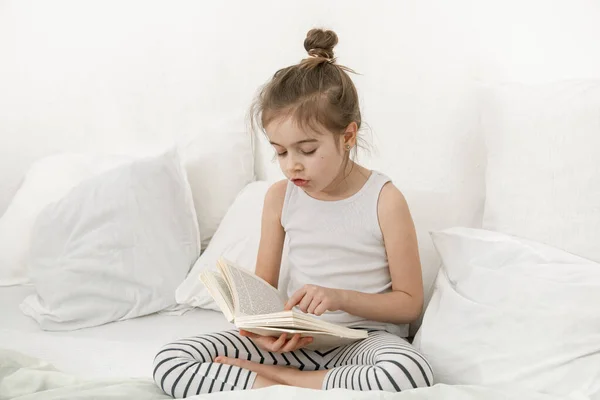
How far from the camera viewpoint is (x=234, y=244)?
1.76m

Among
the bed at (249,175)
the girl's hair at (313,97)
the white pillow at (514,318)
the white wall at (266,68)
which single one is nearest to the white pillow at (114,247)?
the bed at (249,175)

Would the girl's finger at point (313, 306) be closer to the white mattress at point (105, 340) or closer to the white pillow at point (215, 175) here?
the white mattress at point (105, 340)

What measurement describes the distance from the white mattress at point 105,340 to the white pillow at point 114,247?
0.04 m

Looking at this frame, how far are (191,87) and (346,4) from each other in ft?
1.75

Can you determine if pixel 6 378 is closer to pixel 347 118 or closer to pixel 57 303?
pixel 57 303

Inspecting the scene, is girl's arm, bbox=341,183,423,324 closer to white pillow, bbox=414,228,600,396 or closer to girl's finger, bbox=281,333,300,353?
white pillow, bbox=414,228,600,396

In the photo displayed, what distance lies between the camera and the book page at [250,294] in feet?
3.76

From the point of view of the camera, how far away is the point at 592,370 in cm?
108

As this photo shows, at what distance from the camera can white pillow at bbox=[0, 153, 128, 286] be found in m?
1.89

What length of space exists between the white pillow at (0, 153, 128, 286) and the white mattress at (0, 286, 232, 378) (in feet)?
0.47

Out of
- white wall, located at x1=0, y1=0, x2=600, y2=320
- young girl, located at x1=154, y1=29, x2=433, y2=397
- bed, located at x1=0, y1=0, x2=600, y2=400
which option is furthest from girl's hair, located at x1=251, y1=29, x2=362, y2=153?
white wall, located at x1=0, y1=0, x2=600, y2=320

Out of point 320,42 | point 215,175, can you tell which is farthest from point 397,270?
point 215,175

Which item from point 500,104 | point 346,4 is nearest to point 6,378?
point 500,104

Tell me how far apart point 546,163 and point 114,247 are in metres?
1.01
